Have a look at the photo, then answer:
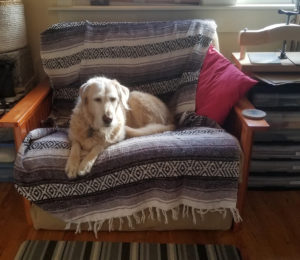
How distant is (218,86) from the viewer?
1.91 meters

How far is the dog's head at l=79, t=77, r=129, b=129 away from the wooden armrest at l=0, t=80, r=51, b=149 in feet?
1.06

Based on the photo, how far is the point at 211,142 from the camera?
1630 millimetres

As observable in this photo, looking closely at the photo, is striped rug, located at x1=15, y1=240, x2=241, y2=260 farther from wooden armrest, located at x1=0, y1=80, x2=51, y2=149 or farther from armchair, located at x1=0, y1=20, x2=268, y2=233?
wooden armrest, located at x1=0, y1=80, x2=51, y2=149

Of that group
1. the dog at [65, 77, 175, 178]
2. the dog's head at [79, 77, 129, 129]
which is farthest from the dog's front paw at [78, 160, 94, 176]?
the dog's head at [79, 77, 129, 129]

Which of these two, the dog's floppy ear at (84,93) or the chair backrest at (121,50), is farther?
the chair backrest at (121,50)

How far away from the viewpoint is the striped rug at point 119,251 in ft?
5.32

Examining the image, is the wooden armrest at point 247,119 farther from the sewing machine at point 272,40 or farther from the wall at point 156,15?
the wall at point 156,15

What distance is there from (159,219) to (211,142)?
0.47 metres

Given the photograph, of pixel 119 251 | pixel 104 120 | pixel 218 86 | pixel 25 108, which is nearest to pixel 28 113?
pixel 25 108

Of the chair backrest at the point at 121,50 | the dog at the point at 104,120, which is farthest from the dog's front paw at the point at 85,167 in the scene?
the chair backrest at the point at 121,50

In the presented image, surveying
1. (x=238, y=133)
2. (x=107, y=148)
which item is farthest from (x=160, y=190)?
(x=238, y=133)

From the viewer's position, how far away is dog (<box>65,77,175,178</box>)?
63.7 inches

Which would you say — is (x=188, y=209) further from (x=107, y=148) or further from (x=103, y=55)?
(x=103, y=55)

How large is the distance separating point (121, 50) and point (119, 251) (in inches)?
46.7
